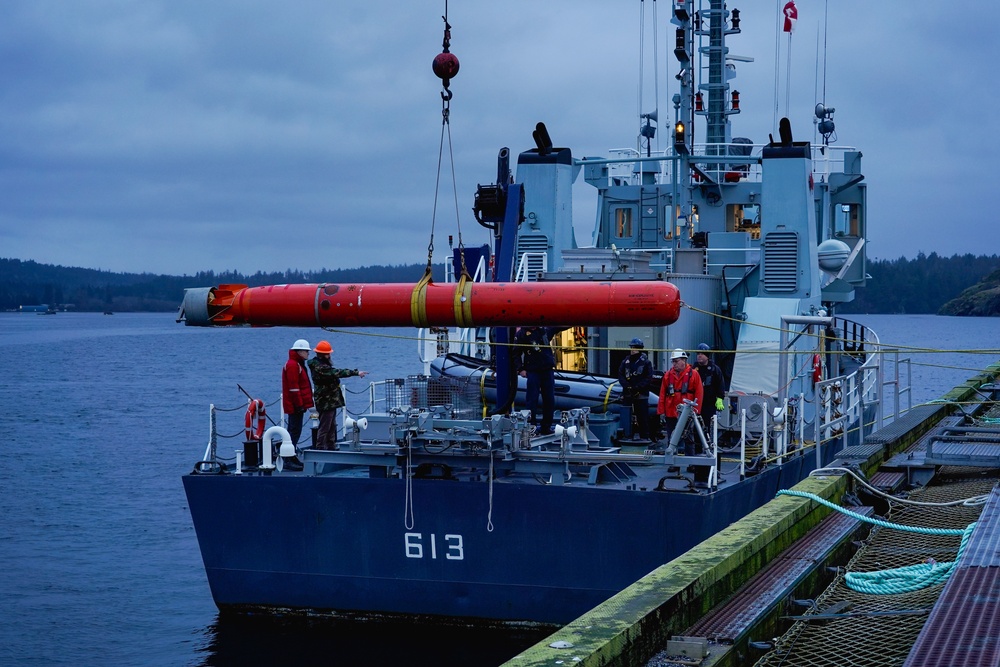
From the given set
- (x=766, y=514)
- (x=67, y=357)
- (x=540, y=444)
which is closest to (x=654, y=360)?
(x=540, y=444)

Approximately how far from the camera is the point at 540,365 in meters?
14.1

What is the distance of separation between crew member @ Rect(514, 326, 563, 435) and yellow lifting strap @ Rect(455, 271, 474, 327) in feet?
10.2

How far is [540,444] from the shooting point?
1275cm

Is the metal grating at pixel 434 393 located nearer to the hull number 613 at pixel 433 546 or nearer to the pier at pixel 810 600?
the hull number 613 at pixel 433 546

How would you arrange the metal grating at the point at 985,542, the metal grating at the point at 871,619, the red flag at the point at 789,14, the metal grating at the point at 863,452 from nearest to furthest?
1. the metal grating at the point at 871,619
2. the metal grating at the point at 985,542
3. the metal grating at the point at 863,452
4. the red flag at the point at 789,14

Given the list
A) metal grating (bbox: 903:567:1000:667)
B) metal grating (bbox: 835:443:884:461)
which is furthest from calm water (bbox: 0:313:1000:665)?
metal grating (bbox: 903:567:1000:667)

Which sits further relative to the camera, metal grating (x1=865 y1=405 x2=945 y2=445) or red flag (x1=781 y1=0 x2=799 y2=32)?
red flag (x1=781 y1=0 x2=799 y2=32)

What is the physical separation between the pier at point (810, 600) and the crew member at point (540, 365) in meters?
4.38

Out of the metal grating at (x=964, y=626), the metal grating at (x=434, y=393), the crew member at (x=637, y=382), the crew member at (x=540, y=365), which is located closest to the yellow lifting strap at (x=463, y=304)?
the crew member at (x=540, y=365)

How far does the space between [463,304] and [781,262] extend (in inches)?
359

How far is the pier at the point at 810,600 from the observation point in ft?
18.8

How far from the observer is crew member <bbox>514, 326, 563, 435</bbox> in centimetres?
1397

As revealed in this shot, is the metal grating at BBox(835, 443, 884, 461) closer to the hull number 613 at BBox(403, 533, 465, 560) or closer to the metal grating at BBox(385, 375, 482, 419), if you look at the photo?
the hull number 613 at BBox(403, 533, 465, 560)

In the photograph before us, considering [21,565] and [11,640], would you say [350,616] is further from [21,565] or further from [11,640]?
[21,565]
